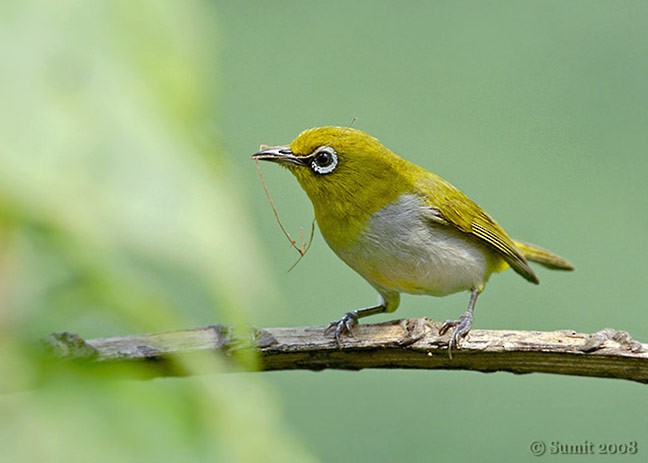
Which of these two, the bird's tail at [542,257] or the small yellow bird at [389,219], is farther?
the bird's tail at [542,257]

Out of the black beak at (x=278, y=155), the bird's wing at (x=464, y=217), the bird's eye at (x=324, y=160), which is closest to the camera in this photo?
Result: the black beak at (x=278, y=155)

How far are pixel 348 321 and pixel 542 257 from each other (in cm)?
147

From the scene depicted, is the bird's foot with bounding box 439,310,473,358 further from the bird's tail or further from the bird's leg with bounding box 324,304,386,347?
the bird's tail

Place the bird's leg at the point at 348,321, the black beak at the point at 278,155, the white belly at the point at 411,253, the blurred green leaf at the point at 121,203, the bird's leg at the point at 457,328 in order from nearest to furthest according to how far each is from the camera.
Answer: the blurred green leaf at the point at 121,203 → the bird's leg at the point at 457,328 → the bird's leg at the point at 348,321 → the black beak at the point at 278,155 → the white belly at the point at 411,253

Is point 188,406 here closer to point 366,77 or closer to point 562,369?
point 562,369

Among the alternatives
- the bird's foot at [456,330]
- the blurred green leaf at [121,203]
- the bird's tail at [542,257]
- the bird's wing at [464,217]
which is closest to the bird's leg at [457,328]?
the bird's foot at [456,330]

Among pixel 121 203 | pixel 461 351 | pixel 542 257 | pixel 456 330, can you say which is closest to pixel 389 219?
pixel 456 330

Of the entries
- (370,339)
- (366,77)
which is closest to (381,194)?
(370,339)

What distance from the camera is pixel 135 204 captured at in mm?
524

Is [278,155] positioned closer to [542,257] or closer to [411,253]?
[411,253]

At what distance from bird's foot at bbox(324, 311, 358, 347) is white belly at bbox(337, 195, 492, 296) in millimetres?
237

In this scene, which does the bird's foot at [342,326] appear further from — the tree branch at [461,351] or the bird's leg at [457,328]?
the bird's leg at [457,328]

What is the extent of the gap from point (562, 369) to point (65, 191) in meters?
2.33

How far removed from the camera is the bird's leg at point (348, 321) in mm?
2781
